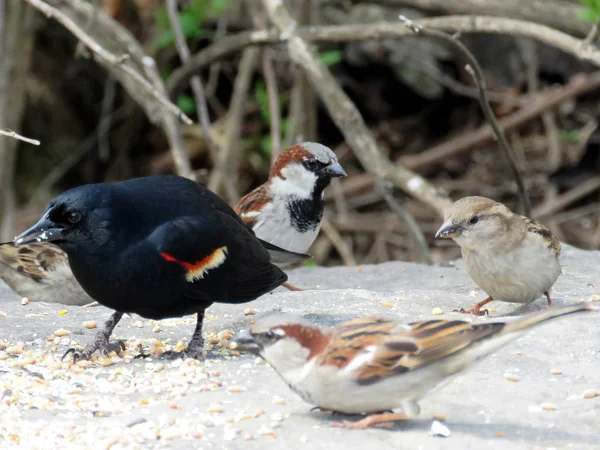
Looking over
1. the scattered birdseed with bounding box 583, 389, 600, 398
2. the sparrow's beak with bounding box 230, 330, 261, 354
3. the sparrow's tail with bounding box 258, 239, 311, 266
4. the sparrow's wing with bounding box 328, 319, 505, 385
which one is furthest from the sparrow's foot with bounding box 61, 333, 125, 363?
the scattered birdseed with bounding box 583, 389, 600, 398

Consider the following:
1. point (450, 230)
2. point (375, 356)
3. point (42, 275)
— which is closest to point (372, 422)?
point (375, 356)

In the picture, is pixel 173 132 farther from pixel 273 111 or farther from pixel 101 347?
pixel 101 347

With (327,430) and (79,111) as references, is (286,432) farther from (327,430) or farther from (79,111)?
(79,111)

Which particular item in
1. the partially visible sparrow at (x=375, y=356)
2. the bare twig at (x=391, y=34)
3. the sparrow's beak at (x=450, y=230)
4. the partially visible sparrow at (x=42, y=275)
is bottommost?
the partially visible sparrow at (x=42, y=275)

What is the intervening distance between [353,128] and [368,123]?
196 inches

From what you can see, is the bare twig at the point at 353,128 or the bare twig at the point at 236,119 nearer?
the bare twig at the point at 353,128

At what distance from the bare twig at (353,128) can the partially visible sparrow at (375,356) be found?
3.37 meters

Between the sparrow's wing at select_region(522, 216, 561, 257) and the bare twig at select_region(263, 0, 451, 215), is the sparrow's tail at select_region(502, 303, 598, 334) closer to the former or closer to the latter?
the sparrow's wing at select_region(522, 216, 561, 257)

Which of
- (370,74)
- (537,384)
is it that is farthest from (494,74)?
(537,384)

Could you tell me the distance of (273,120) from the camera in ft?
30.9

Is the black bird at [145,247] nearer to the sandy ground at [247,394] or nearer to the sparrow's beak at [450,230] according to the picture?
the sandy ground at [247,394]

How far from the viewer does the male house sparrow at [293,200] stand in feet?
20.1

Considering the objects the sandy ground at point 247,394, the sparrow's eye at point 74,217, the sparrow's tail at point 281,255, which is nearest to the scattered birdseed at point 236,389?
the sandy ground at point 247,394

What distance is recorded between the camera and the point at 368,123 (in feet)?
40.0
